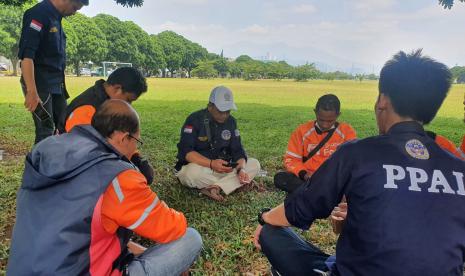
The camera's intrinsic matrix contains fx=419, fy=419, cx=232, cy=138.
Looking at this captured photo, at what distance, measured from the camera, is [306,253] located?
222 centimetres

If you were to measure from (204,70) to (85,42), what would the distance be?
115ft

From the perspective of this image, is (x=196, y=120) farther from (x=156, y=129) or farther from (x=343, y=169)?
(x=156, y=129)

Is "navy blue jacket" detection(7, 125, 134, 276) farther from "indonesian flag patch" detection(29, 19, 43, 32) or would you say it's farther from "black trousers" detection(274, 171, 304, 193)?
"black trousers" detection(274, 171, 304, 193)

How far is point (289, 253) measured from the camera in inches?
87.3

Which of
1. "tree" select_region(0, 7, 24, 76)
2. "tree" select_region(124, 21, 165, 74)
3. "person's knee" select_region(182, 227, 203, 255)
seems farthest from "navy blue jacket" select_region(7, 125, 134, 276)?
"tree" select_region(124, 21, 165, 74)

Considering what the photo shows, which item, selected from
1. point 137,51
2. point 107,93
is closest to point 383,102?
point 107,93

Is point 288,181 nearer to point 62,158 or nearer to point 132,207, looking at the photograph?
point 132,207

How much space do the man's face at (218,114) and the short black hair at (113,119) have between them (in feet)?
8.60

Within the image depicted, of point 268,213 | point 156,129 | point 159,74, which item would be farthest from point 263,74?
point 268,213

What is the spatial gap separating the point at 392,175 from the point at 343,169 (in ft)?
0.62

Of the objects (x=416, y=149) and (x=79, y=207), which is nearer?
(x=416, y=149)

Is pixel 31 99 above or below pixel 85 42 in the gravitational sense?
below

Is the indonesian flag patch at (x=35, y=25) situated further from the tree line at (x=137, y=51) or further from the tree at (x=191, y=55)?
the tree at (x=191, y=55)

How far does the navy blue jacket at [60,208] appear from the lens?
1860 millimetres
